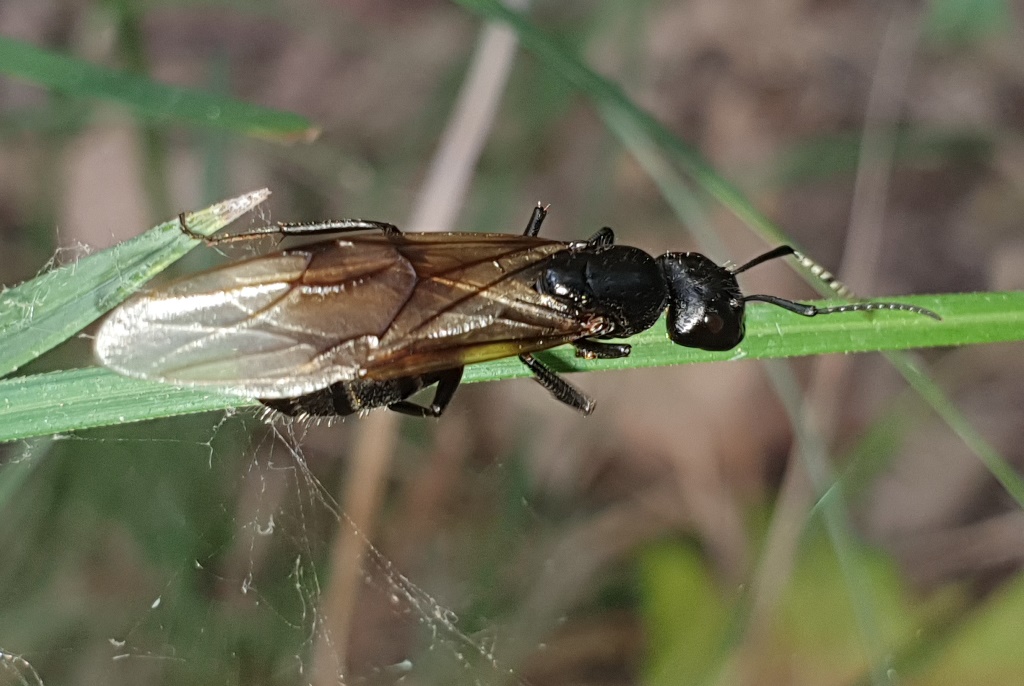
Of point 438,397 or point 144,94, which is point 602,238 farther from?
point 144,94

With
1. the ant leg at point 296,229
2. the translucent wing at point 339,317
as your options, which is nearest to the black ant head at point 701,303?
the translucent wing at point 339,317

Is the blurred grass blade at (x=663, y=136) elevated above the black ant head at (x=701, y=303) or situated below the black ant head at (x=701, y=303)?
above

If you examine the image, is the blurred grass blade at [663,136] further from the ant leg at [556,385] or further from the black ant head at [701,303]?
the ant leg at [556,385]

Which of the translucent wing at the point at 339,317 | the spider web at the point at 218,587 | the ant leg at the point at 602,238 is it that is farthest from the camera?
the ant leg at the point at 602,238

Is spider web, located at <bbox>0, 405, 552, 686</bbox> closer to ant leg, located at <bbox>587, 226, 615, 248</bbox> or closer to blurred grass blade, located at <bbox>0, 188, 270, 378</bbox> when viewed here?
blurred grass blade, located at <bbox>0, 188, 270, 378</bbox>

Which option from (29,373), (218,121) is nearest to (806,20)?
(218,121)

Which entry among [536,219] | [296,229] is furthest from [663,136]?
[296,229]
